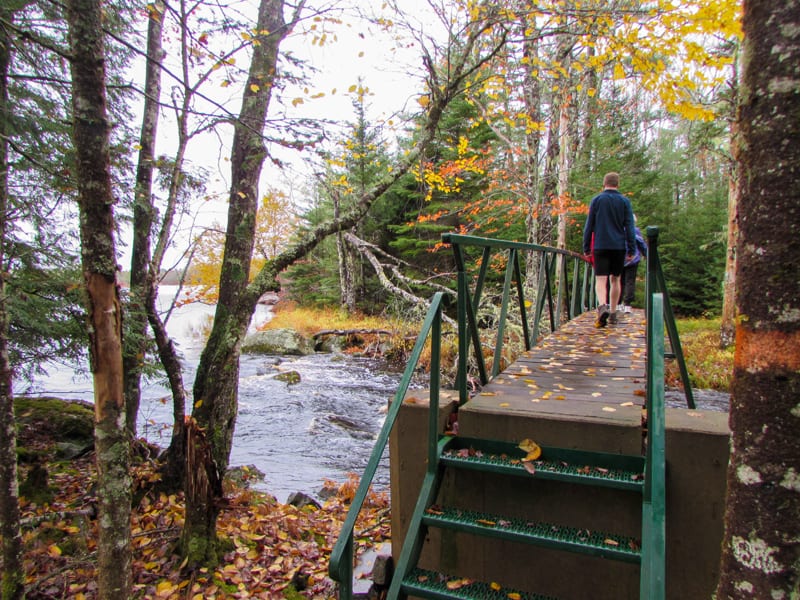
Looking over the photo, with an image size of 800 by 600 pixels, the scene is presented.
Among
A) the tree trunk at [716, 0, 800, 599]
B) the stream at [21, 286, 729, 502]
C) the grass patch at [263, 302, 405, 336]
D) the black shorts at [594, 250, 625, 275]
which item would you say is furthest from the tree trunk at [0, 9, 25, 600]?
the grass patch at [263, 302, 405, 336]

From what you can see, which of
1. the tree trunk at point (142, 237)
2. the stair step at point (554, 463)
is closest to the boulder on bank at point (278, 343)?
the tree trunk at point (142, 237)

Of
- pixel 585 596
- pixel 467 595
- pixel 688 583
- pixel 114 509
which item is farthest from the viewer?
pixel 114 509

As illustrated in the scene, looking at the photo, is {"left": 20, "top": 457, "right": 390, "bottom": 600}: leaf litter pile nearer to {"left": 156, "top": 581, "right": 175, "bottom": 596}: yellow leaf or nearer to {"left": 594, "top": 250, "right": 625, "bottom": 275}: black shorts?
{"left": 156, "top": 581, "right": 175, "bottom": 596}: yellow leaf

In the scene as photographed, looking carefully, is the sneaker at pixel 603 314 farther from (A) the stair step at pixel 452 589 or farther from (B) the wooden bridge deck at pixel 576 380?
(A) the stair step at pixel 452 589

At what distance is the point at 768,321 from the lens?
125 centimetres

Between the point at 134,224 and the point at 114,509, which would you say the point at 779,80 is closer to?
the point at 114,509

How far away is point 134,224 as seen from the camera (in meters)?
6.13

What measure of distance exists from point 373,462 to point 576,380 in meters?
2.27

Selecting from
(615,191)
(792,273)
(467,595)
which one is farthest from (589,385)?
(615,191)

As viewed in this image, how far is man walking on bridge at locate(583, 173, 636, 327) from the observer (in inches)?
226

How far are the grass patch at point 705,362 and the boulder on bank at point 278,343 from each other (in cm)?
1118

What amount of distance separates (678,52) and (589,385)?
5623mm

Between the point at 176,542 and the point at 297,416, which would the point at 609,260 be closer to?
the point at 176,542

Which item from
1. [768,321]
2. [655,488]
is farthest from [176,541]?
[768,321]
